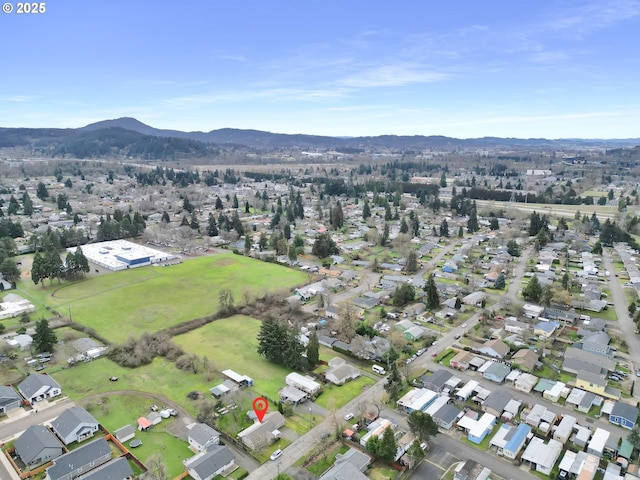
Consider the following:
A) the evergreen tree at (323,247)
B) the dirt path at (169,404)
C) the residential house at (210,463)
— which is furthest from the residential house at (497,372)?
the evergreen tree at (323,247)

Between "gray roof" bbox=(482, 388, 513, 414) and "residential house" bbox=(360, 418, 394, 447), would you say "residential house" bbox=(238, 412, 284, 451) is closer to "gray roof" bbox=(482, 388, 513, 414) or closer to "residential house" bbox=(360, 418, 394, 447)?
"residential house" bbox=(360, 418, 394, 447)

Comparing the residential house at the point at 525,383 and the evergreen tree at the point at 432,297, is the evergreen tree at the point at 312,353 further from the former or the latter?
the evergreen tree at the point at 432,297

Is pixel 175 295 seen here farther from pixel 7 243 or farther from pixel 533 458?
pixel 533 458

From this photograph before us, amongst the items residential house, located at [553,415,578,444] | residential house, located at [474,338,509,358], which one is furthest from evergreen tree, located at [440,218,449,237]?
residential house, located at [553,415,578,444]

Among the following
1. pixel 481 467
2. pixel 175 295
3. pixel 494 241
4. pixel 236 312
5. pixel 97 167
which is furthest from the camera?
pixel 97 167

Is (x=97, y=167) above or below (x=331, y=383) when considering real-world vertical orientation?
above

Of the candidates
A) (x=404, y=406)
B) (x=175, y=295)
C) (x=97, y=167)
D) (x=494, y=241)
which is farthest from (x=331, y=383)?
(x=97, y=167)
